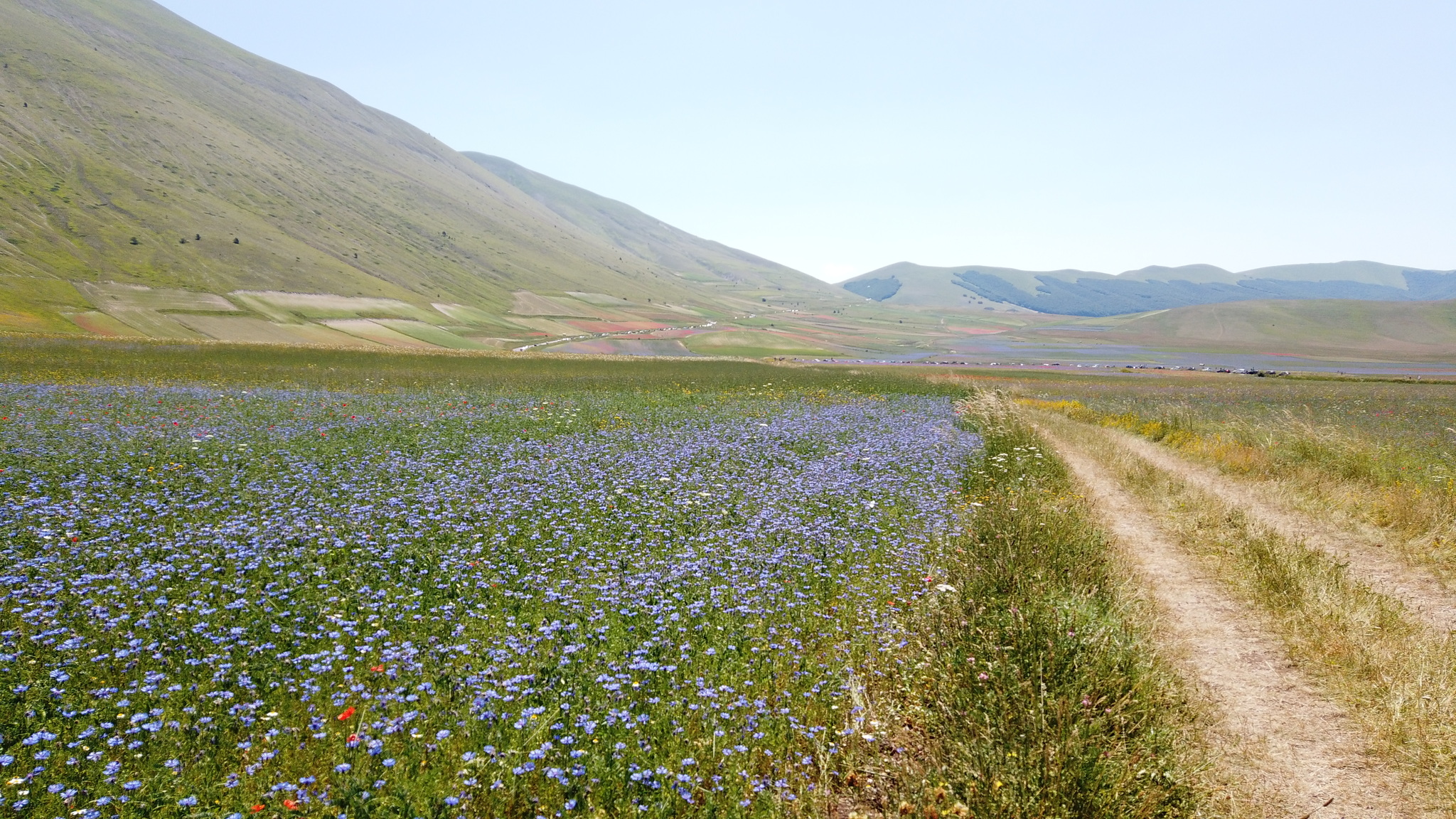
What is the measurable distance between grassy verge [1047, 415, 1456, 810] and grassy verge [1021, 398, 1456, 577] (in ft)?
8.32

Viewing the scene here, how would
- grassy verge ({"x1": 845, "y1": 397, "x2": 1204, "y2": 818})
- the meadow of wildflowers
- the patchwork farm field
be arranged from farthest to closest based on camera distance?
the meadow of wildflowers, the patchwork farm field, grassy verge ({"x1": 845, "y1": 397, "x2": 1204, "y2": 818})

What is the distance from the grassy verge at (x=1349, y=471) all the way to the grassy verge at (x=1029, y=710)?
780 cm

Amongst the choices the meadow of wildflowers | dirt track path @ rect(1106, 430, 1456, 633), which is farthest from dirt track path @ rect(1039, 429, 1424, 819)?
the meadow of wildflowers

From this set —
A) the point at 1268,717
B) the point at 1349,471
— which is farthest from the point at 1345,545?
the point at 1268,717

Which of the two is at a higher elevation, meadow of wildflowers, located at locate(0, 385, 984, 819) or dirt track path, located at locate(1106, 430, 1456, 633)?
meadow of wildflowers, located at locate(0, 385, 984, 819)

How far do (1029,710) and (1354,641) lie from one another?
17.0 ft

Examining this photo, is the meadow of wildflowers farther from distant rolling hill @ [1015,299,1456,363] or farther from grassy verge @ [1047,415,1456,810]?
distant rolling hill @ [1015,299,1456,363]

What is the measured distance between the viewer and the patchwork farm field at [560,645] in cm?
534

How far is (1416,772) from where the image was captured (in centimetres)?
580

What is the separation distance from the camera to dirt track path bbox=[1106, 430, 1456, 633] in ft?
32.9

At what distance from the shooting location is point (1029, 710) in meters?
5.72

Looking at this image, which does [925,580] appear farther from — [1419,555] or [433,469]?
[433,469]

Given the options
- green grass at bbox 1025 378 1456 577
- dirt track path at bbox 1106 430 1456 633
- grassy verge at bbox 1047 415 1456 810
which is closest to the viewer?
grassy verge at bbox 1047 415 1456 810

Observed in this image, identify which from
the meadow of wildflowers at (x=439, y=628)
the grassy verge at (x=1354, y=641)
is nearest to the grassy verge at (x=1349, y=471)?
the grassy verge at (x=1354, y=641)
